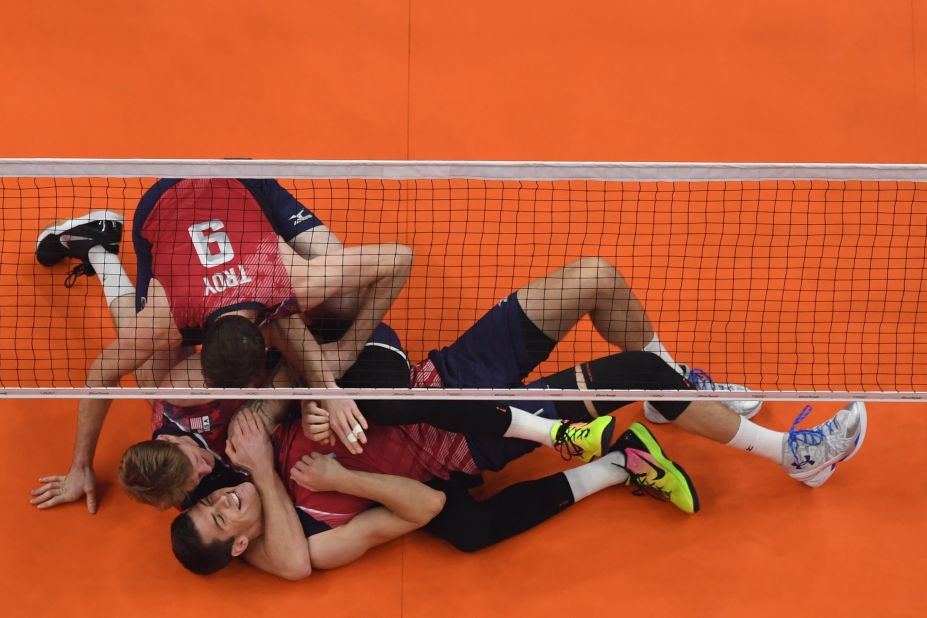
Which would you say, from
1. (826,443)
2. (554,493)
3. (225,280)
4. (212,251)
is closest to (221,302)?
(225,280)

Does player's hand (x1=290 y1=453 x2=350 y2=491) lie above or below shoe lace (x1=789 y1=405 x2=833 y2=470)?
below

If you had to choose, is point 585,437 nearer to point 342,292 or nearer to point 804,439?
point 804,439

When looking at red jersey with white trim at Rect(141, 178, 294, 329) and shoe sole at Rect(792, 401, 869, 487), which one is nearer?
red jersey with white trim at Rect(141, 178, 294, 329)

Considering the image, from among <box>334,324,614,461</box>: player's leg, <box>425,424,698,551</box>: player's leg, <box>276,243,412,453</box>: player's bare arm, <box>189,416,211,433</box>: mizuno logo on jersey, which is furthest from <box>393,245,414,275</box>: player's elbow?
<box>189,416,211,433</box>: mizuno logo on jersey

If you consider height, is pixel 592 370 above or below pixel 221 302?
below

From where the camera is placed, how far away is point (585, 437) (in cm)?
493

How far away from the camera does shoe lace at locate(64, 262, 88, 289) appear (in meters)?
5.85

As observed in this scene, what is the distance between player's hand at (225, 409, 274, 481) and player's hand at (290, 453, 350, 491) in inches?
5.2

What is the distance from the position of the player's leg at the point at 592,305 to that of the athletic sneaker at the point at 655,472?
1.24 feet

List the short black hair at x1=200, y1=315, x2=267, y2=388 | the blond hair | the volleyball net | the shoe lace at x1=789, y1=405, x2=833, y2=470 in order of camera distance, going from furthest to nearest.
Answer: the volleyball net → the shoe lace at x1=789, y1=405, x2=833, y2=470 → the blond hair → the short black hair at x1=200, y1=315, x2=267, y2=388

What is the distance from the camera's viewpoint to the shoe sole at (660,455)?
5.14m

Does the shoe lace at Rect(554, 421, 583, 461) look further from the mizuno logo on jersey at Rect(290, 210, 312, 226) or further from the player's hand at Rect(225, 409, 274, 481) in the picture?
the mizuno logo on jersey at Rect(290, 210, 312, 226)

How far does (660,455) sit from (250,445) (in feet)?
6.37

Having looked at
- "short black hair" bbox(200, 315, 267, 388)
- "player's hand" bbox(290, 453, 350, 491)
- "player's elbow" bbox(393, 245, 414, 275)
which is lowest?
"player's hand" bbox(290, 453, 350, 491)
